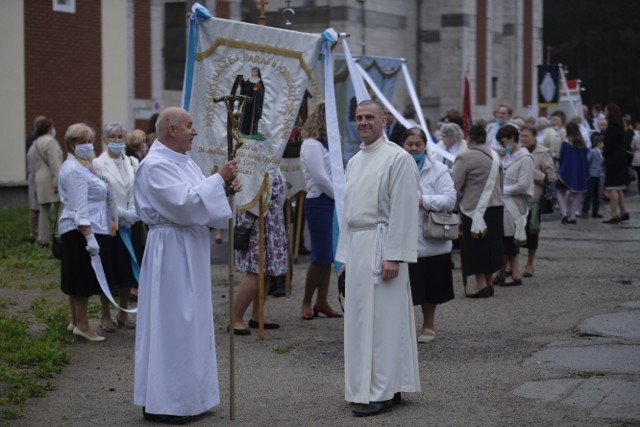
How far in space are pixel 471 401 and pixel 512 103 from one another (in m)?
41.1

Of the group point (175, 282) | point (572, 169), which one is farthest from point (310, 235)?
point (572, 169)

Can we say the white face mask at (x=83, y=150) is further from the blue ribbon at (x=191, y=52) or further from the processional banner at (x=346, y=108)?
the processional banner at (x=346, y=108)

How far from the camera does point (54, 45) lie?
24.2m

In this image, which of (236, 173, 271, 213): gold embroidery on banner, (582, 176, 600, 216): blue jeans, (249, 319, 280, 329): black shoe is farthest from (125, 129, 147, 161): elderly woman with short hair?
(582, 176, 600, 216): blue jeans

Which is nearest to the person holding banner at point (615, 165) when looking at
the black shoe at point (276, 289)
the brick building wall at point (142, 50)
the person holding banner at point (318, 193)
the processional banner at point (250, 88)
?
the black shoe at point (276, 289)

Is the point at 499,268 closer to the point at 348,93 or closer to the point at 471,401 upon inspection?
the point at 348,93

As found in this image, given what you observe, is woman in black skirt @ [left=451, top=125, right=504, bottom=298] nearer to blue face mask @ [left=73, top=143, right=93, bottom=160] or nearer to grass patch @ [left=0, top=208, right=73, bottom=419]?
blue face mask @ [left=73, top=143, right=93, bottom=160]

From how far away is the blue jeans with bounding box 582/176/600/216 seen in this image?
22.1 meters

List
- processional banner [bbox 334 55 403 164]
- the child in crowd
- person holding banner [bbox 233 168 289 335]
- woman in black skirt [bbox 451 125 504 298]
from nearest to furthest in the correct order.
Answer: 1. person holding banner [bbox 233 168 289 335]
2. woman in black skirt [bbox 451 125 504 298]
3. processional banner [bbox 334 55 403 164]
4. the child in crowd

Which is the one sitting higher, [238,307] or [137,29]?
[137,29]

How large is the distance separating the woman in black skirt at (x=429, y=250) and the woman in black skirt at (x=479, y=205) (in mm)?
2152

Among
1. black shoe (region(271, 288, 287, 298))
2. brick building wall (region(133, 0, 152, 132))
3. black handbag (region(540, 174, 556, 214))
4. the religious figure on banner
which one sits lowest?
black shoe (region(271, 288, 287, 298))

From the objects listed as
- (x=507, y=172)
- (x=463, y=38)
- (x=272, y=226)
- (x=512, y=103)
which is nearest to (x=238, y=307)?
(x=272, y=226)

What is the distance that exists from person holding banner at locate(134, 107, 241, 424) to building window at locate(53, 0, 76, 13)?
17519 millimetres
